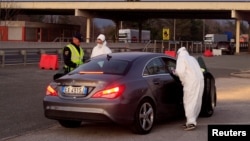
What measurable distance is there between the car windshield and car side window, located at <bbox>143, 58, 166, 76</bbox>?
432 mm

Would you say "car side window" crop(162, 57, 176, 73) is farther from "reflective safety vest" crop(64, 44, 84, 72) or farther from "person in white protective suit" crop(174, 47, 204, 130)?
"reflective safety vest" crop(64, 44, 84, 72)

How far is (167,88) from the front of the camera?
9.45 meters

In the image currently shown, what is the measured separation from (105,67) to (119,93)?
35.1 inches

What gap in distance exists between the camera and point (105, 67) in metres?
8.94

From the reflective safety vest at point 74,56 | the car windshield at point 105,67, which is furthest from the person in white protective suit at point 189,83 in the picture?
the reflective safety vest at point 74,56

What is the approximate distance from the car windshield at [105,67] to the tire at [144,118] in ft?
2.30

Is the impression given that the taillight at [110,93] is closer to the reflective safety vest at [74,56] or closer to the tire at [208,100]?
the reflective safety vest at [74,56]

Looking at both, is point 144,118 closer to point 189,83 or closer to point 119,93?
point 119,93

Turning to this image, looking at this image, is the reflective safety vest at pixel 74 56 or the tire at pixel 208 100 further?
the reflective safety vest at pixel 74 56

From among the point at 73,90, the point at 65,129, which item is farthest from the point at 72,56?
the point at 73,90

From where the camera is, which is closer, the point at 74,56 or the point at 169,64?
the point at 169,64

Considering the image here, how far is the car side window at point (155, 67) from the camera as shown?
916cm

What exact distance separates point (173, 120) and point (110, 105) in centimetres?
265

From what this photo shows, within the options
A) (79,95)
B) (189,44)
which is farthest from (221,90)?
(189,44)
